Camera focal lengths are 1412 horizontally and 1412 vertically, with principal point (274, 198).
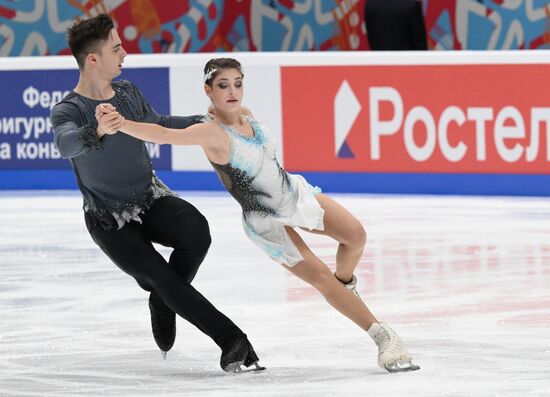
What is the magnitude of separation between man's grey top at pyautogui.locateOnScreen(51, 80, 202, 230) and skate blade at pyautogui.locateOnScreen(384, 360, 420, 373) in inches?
38.2

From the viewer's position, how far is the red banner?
29.6ft

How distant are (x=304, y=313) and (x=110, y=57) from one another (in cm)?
159

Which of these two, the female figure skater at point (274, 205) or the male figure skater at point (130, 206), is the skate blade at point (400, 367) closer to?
the female figure skater at point (274, 205)

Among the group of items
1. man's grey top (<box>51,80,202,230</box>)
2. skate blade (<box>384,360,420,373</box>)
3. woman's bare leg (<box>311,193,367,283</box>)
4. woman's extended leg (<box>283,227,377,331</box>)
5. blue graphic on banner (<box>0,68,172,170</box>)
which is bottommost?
blue graphic on banner (<box>0,68,172,170</box>)

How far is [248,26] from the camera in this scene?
1248cm

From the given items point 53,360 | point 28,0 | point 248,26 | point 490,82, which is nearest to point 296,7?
point 248,26

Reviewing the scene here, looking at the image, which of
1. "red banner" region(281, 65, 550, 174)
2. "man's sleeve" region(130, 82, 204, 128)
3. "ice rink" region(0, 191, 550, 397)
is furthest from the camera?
"red banner" region(281, 65, 550, 174)

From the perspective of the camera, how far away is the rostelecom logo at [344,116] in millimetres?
9469

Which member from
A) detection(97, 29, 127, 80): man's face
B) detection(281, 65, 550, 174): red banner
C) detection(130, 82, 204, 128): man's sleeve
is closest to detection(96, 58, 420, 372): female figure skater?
detection(130, 82, 204, 128): man's sleeve

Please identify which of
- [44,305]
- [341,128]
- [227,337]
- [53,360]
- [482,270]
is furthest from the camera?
[341,128]

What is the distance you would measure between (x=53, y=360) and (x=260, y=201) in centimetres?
98

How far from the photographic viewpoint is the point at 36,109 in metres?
10.1

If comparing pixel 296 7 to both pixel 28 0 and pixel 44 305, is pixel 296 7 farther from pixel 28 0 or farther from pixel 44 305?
pixel 44 305

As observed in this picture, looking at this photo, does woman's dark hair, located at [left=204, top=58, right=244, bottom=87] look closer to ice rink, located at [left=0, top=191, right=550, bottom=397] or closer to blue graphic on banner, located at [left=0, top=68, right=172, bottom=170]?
ice rink, located at [left=0, top=191, right=550, bottom=397]
